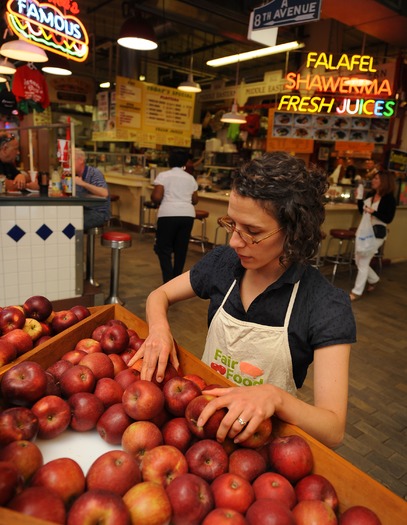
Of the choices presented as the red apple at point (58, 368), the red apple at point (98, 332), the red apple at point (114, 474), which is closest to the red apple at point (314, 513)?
the red apple at point (114, 474)

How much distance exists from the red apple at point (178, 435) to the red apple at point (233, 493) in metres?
0.14

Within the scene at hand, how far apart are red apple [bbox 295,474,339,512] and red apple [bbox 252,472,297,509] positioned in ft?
0.07

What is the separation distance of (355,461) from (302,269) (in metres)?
1.77

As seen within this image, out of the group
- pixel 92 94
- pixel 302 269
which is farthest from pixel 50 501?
pixel 92 94

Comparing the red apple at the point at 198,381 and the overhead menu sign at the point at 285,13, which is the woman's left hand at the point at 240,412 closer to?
the red apple at the point at 198,381

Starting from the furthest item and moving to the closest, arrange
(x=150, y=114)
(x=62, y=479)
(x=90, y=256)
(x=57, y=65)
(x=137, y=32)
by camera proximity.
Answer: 1. (x=150, y=114)
2. (x=57, y=65)
3. (x=137, y=32)
4. (x=90, y=256)
5. (x=62, y=479)

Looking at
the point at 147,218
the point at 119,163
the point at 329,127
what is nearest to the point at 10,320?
the point at 329,127

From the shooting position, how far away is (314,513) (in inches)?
32.5

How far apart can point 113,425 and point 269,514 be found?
0.45 metres

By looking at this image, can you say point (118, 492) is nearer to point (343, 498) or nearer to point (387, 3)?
point (343, 498)

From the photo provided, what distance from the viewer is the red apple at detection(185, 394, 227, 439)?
0.99 metres

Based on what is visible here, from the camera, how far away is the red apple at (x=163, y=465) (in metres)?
0.89

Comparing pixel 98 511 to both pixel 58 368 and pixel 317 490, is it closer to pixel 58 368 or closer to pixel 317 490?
pixel 317 490

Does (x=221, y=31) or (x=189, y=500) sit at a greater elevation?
(x=221, y=31)
